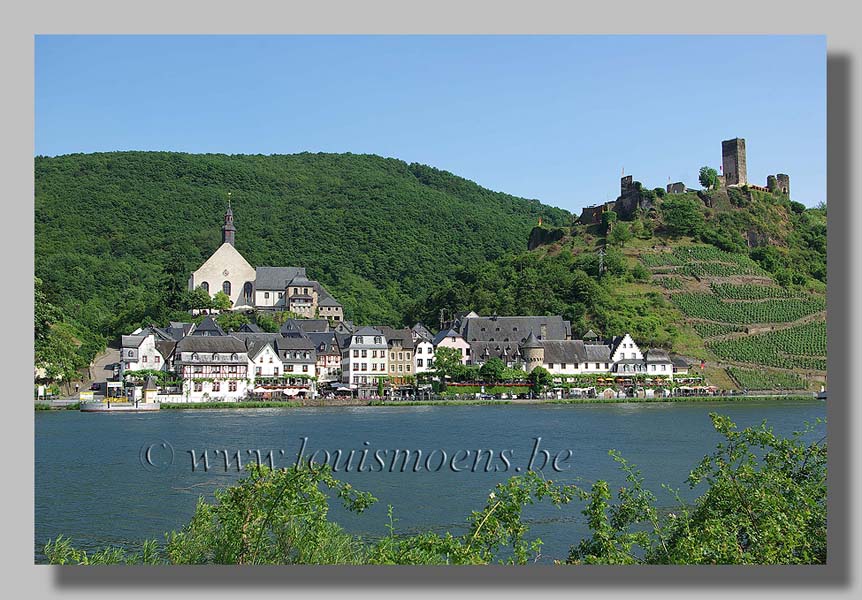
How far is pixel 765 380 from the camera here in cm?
5772

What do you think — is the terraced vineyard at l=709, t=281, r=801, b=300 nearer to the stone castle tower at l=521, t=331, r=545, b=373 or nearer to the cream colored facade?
the stone castle tower at l=521, t=331, r=545, b=373

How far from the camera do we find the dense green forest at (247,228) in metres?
69.8

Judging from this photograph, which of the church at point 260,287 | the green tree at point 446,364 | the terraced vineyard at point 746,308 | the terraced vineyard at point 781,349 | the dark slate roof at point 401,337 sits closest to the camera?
the green tree at point 446,364

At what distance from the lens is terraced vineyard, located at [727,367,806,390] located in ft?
188

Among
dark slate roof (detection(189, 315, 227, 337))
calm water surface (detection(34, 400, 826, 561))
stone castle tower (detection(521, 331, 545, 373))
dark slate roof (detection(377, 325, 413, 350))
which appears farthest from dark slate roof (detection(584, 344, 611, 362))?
dark slate roof (detection(189, 315, 227, 337))

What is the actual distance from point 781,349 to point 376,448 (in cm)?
4035

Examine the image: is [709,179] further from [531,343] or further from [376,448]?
[376,448]

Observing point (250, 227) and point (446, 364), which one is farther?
point (250, 227)

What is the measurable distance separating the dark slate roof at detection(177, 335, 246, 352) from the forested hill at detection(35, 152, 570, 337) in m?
8.50

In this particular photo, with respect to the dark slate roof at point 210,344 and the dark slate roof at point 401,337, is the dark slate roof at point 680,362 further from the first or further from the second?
the dark slate roof at point 210,344

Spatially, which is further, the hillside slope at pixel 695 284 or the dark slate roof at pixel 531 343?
the hillside slope at pixel 695 284

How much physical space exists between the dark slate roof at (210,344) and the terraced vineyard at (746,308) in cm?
3053

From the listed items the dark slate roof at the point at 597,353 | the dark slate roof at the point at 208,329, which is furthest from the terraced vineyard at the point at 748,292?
the dark slate roof at the point at 208,329

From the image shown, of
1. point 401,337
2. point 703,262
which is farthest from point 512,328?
point 703,262
